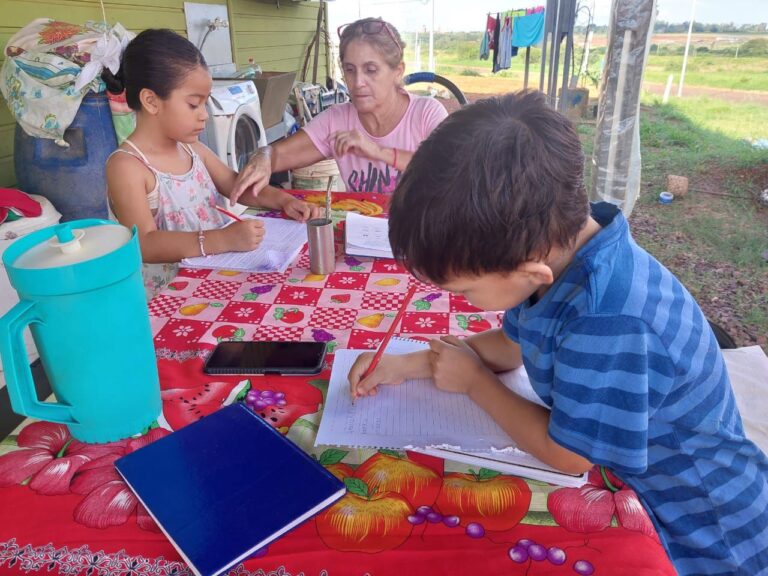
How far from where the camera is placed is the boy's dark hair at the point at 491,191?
1.82 ft

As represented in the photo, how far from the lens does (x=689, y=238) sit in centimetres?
356

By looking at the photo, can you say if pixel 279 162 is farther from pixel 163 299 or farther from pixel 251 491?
pixel 251 491

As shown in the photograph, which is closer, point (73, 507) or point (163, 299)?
point (73, 507)

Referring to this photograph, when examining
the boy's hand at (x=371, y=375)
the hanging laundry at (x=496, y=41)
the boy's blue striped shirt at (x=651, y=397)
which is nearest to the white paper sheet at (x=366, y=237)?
the boy's hand at (x=371, y=375)

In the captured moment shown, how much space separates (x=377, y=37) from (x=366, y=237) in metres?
0.75

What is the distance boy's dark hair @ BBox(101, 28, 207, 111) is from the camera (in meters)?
1.42

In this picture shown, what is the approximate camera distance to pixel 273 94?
4.19 m

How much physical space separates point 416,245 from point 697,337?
364mm

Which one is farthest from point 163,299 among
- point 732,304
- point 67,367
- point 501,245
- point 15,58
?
point 732,304

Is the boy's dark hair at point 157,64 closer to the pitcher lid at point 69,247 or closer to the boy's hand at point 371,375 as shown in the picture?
the pitcher lid at point 69,247

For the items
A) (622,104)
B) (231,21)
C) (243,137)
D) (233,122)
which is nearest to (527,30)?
(231,21)

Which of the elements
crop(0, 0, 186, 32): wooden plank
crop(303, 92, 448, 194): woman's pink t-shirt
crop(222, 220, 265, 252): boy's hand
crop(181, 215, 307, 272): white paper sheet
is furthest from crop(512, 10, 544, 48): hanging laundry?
crop(222, 220, 265, 252): boy's hand

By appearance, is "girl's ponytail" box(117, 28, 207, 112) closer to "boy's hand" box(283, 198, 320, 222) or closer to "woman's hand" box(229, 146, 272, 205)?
"woman's hand" box(229, 146, 272, 205)

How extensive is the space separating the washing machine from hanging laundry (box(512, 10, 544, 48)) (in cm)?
363
